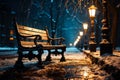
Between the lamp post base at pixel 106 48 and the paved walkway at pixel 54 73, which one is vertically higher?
the lamp post base at pixel 106 48

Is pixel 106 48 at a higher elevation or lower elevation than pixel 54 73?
higher

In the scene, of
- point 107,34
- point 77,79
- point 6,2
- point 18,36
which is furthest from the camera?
point 6,2

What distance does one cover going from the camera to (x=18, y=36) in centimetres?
926

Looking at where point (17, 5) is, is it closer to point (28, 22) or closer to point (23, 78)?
point (28, 22)

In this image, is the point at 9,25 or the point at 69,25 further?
the point at 69,25

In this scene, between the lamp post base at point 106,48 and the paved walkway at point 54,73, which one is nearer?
the paved walkway at point 54,73

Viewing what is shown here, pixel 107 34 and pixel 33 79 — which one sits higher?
pixel 107 34

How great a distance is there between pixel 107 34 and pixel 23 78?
6.58m

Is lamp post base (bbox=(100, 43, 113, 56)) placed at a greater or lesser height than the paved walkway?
greater

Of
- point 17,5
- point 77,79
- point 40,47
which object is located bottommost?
point 77,79

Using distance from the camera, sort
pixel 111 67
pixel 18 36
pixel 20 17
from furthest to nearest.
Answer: pixel 20 17
pixel 18 36
pixel 111 67

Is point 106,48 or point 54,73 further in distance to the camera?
point 106,48

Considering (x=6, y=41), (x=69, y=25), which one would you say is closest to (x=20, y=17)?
(x=6, y=41)

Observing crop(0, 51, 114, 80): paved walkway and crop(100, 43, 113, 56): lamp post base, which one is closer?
crop(0, 51, 114, 80): paved walkway
